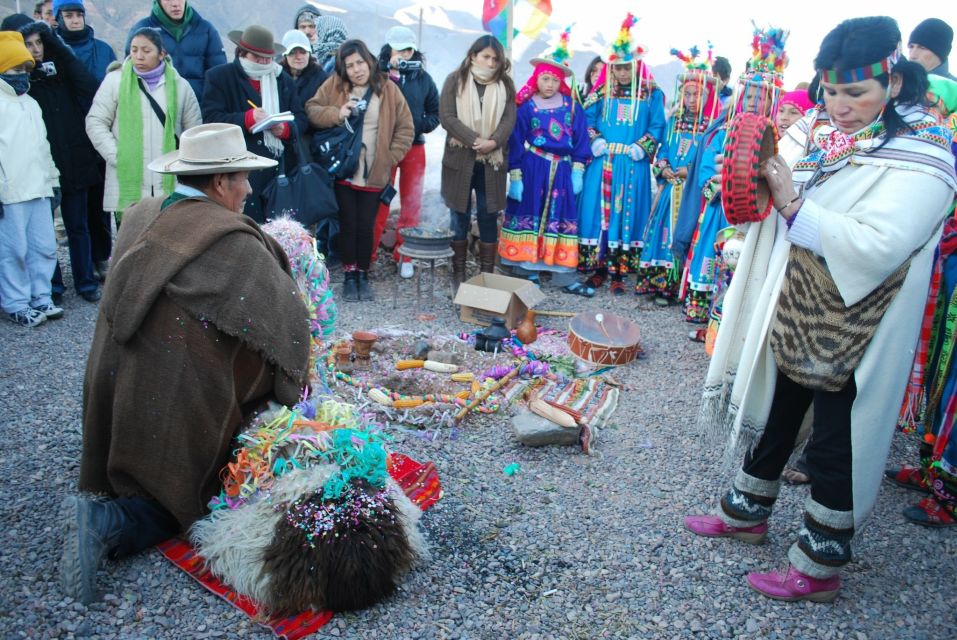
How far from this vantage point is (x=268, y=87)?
216 inches

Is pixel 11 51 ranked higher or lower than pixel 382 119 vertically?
higher

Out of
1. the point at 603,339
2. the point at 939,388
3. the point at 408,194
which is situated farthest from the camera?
the point at 408,194

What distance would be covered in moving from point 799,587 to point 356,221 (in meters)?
4.58

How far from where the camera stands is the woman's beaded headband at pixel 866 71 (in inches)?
86.0

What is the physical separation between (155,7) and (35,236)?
2.18 m

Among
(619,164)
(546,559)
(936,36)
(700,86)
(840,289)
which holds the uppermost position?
(936,36)

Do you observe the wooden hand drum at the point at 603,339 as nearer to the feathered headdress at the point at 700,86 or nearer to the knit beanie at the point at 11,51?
the feathered headdress at the point at 700,86

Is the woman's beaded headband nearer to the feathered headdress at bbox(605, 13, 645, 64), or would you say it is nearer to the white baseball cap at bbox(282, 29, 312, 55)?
the feathered headdress at bbox(605, 13, 645, 64)

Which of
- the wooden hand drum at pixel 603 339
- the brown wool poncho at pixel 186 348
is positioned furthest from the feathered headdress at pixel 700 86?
the brown wool poncho at pixel 186 348

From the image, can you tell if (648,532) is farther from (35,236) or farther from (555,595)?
(35,236)

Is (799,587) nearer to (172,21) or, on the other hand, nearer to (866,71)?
(866,71)

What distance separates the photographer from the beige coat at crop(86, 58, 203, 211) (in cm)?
518

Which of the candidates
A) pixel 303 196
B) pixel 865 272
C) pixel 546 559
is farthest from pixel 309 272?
pixel 303 196

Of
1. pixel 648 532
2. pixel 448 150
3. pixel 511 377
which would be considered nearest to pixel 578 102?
pixel 448 150
